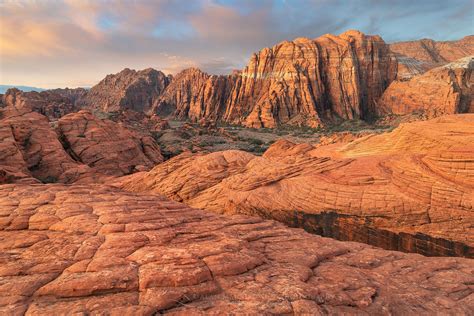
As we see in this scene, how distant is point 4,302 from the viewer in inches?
182

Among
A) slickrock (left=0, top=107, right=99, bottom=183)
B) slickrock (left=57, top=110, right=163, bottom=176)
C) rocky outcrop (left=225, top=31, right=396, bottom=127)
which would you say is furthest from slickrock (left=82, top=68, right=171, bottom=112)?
slickrock (left=0, top=107, right=99, bottom=183)

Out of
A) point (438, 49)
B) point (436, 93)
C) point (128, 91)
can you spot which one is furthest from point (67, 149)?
point (438, 49)

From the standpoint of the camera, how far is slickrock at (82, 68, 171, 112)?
171m

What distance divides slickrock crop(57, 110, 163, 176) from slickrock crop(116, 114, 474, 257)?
1958 cm

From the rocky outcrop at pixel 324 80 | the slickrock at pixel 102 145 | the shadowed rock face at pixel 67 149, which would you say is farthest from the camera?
the rocky outcrop at pixel 324 80

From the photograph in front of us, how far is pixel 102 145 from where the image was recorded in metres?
34.3

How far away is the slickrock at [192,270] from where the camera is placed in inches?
195

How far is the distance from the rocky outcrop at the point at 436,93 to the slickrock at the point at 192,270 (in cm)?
9135

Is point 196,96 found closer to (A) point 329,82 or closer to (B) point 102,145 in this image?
(A) point 329,82

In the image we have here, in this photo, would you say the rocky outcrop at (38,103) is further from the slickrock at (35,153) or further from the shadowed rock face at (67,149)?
the slickrock at (35,153)

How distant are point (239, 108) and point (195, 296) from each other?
11688 centimetres

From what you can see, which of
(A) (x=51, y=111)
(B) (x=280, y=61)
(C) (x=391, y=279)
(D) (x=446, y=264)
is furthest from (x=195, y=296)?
(B) (x=280, y=61)

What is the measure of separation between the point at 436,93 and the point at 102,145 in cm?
9777

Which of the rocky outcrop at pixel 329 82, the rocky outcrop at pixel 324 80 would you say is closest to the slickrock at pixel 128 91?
the rocky outcrop at pixel 324 80
